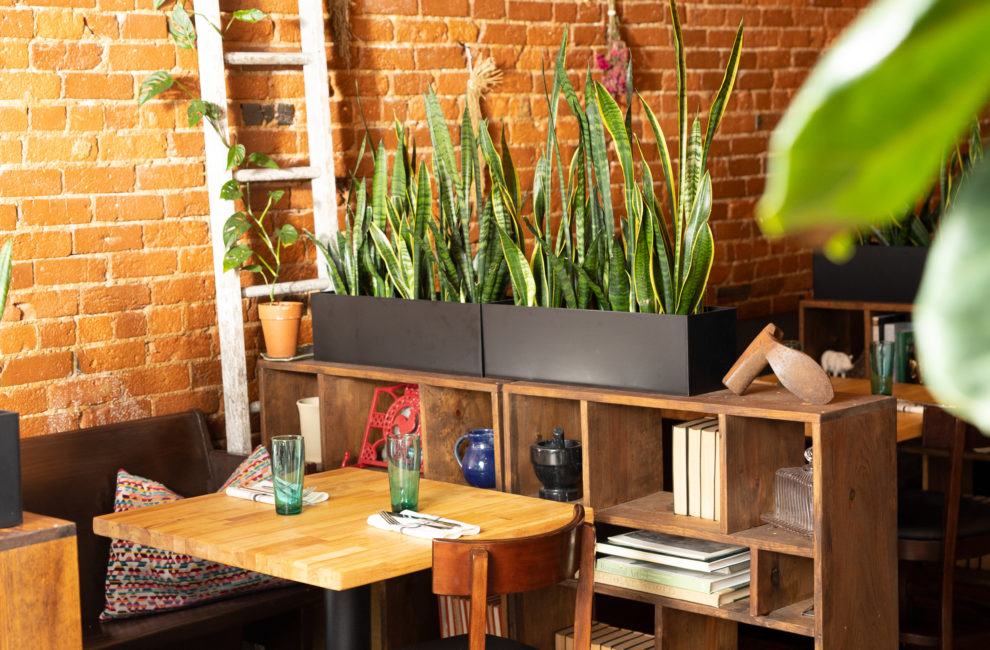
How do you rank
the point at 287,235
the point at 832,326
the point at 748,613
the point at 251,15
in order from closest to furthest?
1. the point at 748,613
2. the point at 251,15
3. the point at 287,235
4. the point at 832,326

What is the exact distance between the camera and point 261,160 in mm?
3789

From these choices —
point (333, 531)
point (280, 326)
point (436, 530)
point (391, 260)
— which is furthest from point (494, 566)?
point (280, 326)

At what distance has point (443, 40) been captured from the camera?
14.6ft

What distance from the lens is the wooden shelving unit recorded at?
484 cm

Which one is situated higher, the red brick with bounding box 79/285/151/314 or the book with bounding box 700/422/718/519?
the red brick with bounding box 79/285/151/314

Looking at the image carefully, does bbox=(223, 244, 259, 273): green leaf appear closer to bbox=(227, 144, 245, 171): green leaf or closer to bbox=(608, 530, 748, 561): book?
bbox=(227, 144, 245, 171): green leaf

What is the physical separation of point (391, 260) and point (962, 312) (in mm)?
3423

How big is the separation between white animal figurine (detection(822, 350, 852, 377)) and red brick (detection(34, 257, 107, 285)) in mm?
2705

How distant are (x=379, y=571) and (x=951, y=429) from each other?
76.9 inches

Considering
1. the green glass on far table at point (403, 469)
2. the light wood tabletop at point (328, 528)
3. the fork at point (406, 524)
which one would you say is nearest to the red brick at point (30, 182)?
the light wood tabletop at point (328, 528)

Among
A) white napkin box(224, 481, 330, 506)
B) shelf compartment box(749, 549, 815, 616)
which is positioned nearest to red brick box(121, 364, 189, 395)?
white napkin box(224, 481, 330, 506)

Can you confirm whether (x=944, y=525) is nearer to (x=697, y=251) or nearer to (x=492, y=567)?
(x=697, y=251)

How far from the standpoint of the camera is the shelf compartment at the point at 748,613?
2.60m

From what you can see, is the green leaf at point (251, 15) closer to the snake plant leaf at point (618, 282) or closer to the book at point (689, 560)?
Result: the snake plant leaf at point (618, 282)
